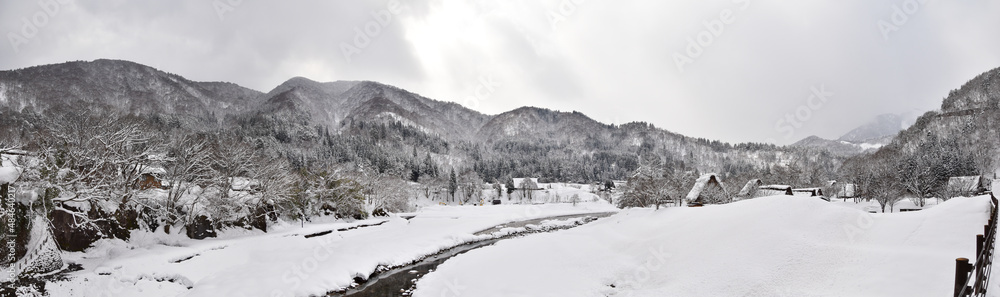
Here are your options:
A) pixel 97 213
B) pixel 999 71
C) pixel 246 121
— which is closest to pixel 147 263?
pixel 97 213

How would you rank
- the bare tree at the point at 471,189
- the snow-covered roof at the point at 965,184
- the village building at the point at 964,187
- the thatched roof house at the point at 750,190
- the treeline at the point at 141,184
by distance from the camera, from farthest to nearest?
the bare tree at the point at 471,189 < the thatched roof house at the point at 750,190 < the snow-covered roof at the point at 965,184 < the village building at the point at 964,187 < the treeline at the point at 141,184

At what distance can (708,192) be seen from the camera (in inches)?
2227

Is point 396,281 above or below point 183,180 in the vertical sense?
below

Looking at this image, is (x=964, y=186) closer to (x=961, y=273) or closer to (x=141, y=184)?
(x=961, y=273)

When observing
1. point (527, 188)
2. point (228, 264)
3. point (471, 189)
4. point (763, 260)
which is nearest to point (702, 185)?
point (763, 260)

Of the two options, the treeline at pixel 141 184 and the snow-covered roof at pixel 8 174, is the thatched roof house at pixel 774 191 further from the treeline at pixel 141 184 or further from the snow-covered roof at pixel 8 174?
the snow-covered roof at pixel 8 174

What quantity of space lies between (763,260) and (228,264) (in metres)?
27.2

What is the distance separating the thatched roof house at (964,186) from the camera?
51.8 metres

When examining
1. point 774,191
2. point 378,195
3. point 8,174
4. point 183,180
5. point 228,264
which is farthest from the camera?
point 378,195

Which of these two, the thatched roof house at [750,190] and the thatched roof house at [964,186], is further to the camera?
the thatched roof house at [750,190]

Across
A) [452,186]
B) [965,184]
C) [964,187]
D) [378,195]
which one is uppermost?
[378,195]

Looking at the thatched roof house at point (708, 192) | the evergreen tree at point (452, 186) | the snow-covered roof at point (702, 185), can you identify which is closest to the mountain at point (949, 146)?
the thatched roof house at point (708, 192)

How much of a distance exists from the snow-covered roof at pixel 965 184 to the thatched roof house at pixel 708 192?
28224 millimetres

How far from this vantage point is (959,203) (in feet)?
55.2
